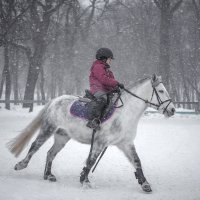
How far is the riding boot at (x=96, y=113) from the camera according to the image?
6.26 metres

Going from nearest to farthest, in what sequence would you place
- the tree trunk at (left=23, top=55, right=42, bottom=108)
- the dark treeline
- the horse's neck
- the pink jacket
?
the pink jacket → the horse's neck → the tree trunk at (left=23, top=55, right=42, bottom=108) → the dark treeline

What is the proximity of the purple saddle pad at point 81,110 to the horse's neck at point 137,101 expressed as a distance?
1.08 ft

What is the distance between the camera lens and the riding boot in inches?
247

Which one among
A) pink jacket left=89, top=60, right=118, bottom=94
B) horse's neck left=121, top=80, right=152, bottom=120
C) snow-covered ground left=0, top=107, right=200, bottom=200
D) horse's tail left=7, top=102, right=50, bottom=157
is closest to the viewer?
snow-covered ground left=0, top=107, right=200, bottom=200

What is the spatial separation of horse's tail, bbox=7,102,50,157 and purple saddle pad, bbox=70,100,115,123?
0.89 m

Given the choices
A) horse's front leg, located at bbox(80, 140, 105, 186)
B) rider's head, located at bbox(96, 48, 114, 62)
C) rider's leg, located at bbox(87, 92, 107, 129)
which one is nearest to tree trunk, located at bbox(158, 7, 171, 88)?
rider's head, located at bbox(96, 48, 114, 62)

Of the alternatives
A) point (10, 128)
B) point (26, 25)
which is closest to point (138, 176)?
point (10, 128)

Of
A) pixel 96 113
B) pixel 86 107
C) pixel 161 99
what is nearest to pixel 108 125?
pixel 96 113

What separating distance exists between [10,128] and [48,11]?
37.8 ft

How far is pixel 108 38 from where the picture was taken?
111 ft

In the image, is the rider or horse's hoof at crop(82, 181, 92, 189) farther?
the rider

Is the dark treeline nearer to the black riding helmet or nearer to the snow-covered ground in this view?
the snow-covered ground

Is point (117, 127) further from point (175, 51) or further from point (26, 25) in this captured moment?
point (175, 51)

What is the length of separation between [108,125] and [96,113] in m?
0.33
